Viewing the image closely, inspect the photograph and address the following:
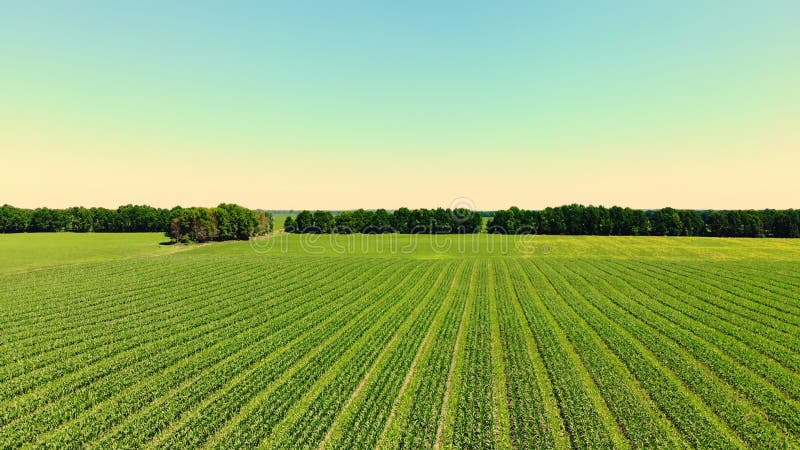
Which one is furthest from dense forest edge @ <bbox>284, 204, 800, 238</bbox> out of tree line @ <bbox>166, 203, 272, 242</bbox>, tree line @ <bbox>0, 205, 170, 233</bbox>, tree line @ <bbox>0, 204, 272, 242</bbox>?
tree line @ <bbox>0, 205, 170, 233</bbox>

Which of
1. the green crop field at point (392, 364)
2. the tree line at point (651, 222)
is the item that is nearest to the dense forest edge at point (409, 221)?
the tree line at point (651, 222)

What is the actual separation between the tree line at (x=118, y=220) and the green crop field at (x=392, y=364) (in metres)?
63.3

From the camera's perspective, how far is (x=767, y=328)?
72.0ft

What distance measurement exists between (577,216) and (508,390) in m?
107

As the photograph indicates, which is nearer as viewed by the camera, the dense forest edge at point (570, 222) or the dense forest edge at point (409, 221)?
the dense forest edge at point (409, 221)

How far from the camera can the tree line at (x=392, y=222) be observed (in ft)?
383

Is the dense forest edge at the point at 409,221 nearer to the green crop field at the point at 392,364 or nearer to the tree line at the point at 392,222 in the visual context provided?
the tree line at the point at 392,222

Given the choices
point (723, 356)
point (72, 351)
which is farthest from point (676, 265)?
point (72, 351)

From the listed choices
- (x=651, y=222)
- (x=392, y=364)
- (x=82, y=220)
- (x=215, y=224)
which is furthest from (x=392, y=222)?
(x=82, y=220)

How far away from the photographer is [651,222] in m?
99.1

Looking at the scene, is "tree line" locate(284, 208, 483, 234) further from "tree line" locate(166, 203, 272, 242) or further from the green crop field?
the green crop field

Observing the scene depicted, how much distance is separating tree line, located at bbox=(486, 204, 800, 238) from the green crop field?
7248 cm

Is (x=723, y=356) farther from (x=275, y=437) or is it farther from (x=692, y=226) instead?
(x=692, y=226)

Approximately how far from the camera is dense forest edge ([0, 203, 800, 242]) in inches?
3556
